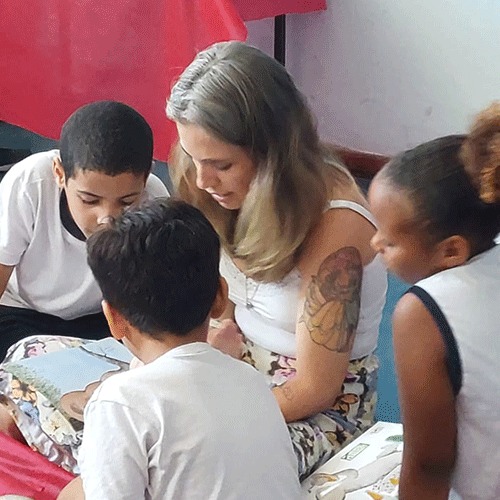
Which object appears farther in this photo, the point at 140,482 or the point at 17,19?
the point at 17,19

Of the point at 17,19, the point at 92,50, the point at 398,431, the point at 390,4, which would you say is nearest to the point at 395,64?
the point at 390,4

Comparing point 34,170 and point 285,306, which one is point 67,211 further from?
point 285,306

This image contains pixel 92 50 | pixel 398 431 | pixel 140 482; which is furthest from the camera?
pixel 92 50

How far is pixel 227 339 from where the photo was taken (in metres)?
1.33

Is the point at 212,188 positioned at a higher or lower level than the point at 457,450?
higher

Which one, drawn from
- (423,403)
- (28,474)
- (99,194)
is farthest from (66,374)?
(423,403)

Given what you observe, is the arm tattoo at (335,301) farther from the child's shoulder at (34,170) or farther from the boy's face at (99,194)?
the child's shoulder at (34,170)

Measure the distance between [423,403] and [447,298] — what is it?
0.13 meters

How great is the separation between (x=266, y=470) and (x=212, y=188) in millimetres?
521

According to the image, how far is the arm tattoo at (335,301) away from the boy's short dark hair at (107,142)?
1.27ft

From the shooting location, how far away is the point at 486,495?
104 centimetres

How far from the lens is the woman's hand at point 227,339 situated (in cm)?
131

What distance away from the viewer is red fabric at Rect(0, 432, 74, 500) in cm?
122

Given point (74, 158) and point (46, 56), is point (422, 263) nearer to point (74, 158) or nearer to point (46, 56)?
point (74, 158)
